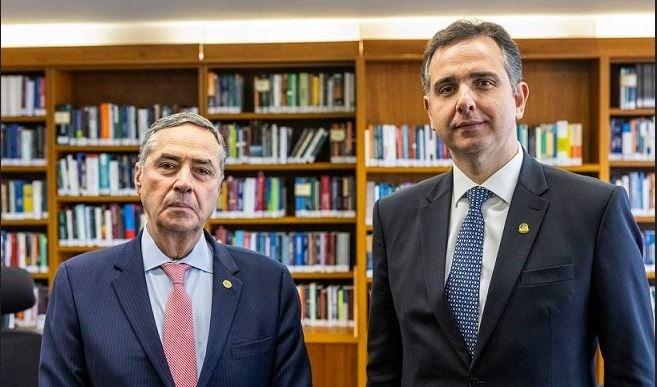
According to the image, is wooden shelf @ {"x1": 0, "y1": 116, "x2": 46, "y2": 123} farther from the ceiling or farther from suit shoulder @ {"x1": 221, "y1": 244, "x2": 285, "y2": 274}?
suit shoulder @ {"x1": 221, "y1": 244, "x2": 285, "y2": 274}

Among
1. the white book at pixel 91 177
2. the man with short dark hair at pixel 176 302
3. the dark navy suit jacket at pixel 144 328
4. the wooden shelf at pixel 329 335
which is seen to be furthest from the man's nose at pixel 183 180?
the white book at pixel 91 177

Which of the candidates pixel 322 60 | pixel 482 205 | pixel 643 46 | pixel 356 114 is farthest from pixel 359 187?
pixel 482 205

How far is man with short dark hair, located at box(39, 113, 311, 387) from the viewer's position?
171cm

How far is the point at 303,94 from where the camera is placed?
17.8ft

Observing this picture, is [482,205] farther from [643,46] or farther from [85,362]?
[643,46]

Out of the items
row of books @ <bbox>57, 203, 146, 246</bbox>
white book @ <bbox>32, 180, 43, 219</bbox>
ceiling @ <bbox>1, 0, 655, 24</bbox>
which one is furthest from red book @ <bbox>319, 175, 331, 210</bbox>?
white book @ <bbox>32, 180, 43, 219</bbox>

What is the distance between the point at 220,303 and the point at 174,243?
7.8 inches

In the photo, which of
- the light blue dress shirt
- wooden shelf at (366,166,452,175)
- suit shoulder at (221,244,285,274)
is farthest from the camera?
wooden shelf at (366,166,452,175)

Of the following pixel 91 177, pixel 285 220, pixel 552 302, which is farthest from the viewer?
pixel 91 177

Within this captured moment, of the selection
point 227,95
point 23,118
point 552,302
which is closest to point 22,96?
point 23,118

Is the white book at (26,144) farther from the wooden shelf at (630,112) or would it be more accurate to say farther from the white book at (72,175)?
the wooden shelf at (630,112)

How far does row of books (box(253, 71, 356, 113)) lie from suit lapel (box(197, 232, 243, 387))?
3558mm

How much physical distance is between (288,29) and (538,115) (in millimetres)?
2001

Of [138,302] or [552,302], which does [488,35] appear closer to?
[552,302]
